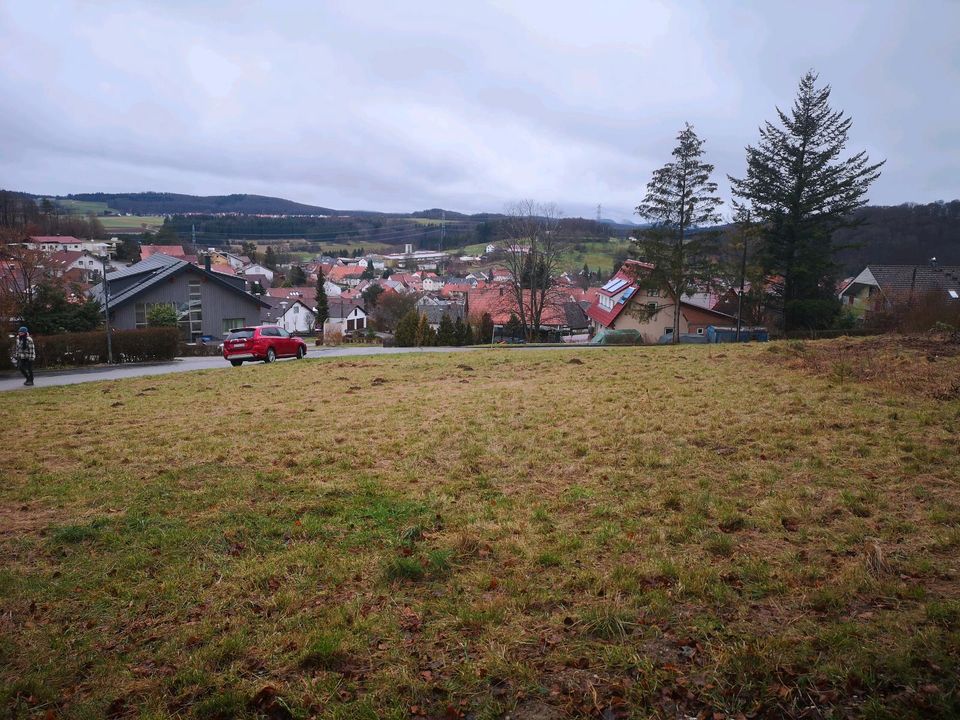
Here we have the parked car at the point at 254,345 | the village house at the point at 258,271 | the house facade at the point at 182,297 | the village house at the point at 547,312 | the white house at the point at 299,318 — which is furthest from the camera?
the village house at the point at 258,271

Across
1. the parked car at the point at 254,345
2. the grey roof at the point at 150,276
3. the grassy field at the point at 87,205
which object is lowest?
the parked car at the point at 254,345

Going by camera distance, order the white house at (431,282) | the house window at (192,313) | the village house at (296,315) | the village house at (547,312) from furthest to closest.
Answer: the white house at (431,282), the village house at (296,315), the village house at (547,312), the house window at (192,313)

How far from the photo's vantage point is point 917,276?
51000 millimetres

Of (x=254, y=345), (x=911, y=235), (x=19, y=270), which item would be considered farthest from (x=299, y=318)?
(x=911, y=235)

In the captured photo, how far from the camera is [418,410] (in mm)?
9828

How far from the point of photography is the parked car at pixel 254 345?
21.8m

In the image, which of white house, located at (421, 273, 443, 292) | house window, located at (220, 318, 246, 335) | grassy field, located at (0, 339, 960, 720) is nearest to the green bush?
grassy field, located at (0, 339, 960, 720)

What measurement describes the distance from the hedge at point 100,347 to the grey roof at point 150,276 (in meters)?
15.8

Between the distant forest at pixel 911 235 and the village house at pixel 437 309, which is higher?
the distant forest at pixel 911 235

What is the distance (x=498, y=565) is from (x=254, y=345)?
19907mm

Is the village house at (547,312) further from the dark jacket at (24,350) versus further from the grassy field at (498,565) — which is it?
the grassy field at (498,565)

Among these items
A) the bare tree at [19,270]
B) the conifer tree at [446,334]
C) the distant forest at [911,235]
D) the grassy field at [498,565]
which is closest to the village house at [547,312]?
the conifer tree at [446,334]

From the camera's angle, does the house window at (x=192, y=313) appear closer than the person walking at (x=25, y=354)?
No

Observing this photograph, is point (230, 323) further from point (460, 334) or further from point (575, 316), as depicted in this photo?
point (575, 316)
